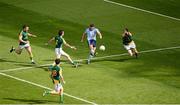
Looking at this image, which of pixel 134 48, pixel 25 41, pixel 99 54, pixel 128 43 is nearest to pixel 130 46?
pixel 128 43

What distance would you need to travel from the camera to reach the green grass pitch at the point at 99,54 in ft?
114

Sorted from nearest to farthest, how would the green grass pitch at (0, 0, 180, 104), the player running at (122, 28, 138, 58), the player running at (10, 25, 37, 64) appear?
the green grass pitch at (0, 0, 180, 104) → the player running at (10, 25, 37, 64) → the player running at (122, 28, 138, 58)

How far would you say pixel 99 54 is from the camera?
43.5 meters

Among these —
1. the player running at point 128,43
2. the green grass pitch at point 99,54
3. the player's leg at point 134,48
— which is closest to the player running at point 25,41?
the green grass pitch at point 99,54

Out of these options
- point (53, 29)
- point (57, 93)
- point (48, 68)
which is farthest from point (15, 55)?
Answer: point (57, 93)

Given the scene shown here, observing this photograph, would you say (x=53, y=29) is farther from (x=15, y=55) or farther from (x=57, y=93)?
(x=57, y=93)

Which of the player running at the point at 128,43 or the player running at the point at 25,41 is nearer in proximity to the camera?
the player running at the point at 25,41

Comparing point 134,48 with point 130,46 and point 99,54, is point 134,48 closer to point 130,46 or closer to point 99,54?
point 130,46

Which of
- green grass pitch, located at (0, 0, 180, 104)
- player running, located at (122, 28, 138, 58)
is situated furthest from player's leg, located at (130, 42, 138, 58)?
green grass pitch, located at (0, 0, 180, 104)

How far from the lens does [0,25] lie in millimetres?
49719

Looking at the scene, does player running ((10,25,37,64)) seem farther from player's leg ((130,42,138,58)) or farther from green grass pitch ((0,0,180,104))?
player's leg ((130,42,138,58))

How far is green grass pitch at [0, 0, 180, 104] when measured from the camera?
3484cm

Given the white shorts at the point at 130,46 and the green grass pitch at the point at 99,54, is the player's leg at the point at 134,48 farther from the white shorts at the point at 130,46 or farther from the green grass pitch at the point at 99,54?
the green grass pitch at the point at 99,54

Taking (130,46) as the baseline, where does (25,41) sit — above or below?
above
